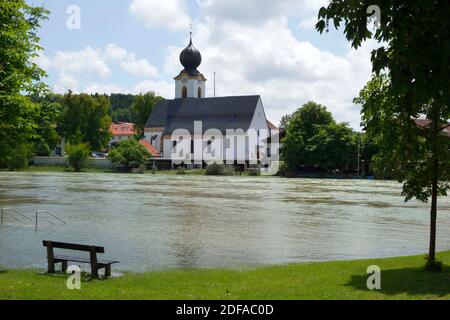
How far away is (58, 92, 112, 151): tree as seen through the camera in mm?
113375

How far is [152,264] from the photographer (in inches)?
582

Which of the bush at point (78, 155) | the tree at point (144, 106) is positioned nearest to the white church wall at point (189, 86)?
the tree at point (144, 106)

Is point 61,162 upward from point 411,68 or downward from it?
downward

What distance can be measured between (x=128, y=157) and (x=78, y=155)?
8847 millimetres

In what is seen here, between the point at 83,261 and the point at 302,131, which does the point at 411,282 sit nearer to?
the point at 83,261

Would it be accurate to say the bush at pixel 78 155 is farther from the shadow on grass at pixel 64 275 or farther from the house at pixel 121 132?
the shadow on grass at pixel 64 275

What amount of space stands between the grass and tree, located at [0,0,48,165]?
12.5ft

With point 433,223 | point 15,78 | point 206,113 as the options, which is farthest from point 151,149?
point 433,223

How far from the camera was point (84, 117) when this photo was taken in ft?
375

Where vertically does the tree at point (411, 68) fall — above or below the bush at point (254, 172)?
above

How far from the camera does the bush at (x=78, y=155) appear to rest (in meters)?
100

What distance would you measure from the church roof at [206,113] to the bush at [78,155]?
2867 centimetres

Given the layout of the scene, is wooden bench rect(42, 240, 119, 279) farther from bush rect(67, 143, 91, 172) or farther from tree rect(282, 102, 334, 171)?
bush rect(67, 143, 91, 172)

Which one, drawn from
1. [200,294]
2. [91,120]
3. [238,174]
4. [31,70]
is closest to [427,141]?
[200,294]
